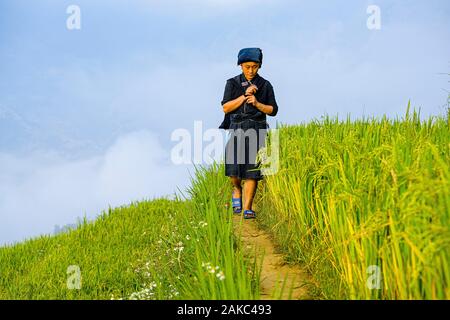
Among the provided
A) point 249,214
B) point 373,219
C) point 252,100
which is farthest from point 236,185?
point 373,219

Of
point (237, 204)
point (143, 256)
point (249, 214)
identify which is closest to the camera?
point (143, 256)

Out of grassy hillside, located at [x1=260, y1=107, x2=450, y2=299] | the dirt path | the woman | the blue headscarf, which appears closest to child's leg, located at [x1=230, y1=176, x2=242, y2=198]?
the woman

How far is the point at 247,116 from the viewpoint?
600 centimetres

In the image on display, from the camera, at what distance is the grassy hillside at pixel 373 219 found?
115 inches

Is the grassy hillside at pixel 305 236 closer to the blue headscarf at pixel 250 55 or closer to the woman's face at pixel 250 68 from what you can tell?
the woman's face at pixel 250 68

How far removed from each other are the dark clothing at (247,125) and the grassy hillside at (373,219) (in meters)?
0.44

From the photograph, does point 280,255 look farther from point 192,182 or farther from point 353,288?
point 192,182

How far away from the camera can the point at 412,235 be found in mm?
2861

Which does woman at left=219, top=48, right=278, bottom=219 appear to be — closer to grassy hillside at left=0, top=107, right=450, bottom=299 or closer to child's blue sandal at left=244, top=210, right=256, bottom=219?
child's blue sandal at left=244, top=210, right=256, bottom=219

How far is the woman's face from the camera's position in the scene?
5.89 m

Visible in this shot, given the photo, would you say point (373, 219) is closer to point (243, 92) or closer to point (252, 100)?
point (252, 100)

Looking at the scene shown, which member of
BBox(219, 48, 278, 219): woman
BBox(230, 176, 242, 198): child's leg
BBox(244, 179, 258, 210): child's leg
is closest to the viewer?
BBox(219, 48, 278, 219): woman

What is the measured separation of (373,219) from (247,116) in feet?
9.66

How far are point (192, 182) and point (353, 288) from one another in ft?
12.9
